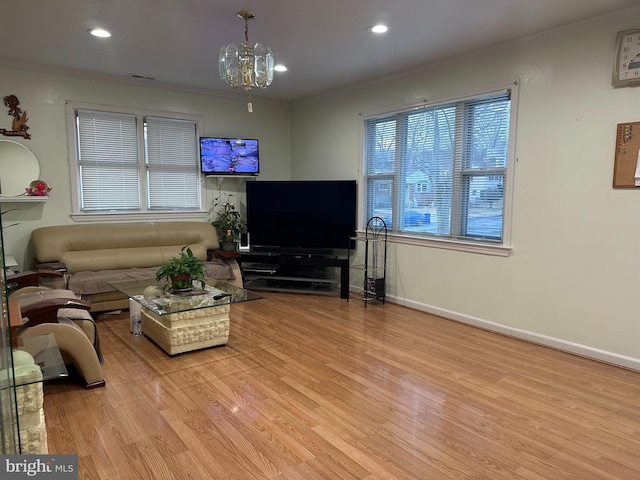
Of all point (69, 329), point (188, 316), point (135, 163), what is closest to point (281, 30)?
point (188, 316)

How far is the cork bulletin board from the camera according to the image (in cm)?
307

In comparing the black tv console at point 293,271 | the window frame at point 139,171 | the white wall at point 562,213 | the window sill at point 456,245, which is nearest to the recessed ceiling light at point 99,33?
the window frame at point 139,171

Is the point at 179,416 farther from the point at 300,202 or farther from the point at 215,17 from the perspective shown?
the point at 300,202

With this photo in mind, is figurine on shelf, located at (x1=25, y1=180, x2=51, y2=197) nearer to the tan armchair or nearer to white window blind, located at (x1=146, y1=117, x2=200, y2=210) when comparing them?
white window blind, located at (x1=146, y1=117, x2=200, y2=210)

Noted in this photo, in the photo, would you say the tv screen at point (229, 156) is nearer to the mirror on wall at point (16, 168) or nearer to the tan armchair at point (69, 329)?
the mirror on wall at point (16, 168)

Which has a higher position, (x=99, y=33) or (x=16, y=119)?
(x=99, y=33)

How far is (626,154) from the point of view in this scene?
3.12 m

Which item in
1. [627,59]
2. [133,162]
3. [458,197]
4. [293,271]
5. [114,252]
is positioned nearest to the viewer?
[627,59]

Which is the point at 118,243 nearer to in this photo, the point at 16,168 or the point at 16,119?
the point at 16,168

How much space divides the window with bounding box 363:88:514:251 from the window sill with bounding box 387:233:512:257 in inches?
2.2

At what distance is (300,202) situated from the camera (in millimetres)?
5570

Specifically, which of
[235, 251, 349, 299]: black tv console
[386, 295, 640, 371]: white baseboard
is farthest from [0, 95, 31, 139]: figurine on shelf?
[386, 295, 640, 371]: white baseboard

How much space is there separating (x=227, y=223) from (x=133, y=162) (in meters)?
1.40

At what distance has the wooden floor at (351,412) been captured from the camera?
207cm
